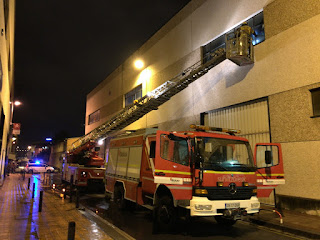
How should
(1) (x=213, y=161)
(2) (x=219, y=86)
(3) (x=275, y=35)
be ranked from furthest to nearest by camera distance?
(2) (x=219, y=86)
(3) (x=275, y=35)
(1) (x=213, y=161)

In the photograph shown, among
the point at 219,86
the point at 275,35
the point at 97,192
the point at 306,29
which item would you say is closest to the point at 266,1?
the point at 275,35

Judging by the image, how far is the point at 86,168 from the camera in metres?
13.5

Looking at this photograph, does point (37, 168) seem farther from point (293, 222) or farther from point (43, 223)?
point (293, 222)

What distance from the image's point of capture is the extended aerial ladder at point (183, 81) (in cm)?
1021

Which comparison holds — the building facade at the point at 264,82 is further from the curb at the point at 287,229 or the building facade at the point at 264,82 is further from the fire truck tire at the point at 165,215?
the fire truck tire at the point at 165,215

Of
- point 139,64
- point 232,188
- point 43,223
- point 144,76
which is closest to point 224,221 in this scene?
point 232,188

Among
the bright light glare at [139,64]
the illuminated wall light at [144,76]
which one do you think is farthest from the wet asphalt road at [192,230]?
the bright light glare at [139,64]

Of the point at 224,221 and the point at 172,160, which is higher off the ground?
the point at 172,160

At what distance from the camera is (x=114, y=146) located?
10.5 m

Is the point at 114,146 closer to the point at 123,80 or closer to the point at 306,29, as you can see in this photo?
the point at 306,29

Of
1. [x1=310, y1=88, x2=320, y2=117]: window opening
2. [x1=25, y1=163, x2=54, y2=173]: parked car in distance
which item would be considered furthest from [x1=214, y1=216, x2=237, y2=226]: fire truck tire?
[x1=25, y1=163, x2=54, y2=173]: parked car in distance

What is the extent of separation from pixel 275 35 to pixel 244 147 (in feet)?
18.7

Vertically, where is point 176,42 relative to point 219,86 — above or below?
above

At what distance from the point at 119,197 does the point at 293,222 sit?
587cm
